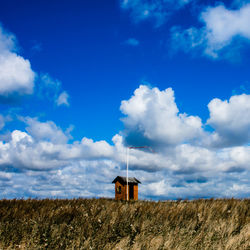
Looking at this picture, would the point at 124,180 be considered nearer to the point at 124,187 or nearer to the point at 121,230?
the point at 124,187

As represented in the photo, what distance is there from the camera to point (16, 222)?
30.9ft

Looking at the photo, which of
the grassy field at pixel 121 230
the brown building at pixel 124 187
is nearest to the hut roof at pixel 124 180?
the brown building at pixel 124 187

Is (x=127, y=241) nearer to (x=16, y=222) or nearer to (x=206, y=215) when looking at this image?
(x=16, y=222)

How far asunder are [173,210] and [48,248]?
5767 mm

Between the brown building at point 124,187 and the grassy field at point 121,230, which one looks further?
the brown building at point 124,187

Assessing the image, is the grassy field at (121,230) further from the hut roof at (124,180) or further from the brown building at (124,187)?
the brown building at (124,187)

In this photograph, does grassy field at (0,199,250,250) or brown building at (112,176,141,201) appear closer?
grassy field at (0,199,250,250)

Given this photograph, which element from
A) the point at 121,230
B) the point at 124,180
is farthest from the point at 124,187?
the point at 121,230

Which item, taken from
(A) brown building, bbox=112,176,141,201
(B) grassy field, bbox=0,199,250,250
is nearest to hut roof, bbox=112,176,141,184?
(A) brown building, bbox=112,176,141,201

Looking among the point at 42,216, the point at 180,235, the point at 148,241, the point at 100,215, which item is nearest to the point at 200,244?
the point at 180,235

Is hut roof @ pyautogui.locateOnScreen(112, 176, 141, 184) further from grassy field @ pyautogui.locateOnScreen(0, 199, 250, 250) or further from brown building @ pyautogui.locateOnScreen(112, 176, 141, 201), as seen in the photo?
grassy field @ pyautogui.locateOnScreen(0, 199, 250, 250)

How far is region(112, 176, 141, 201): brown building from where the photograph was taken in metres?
40.2

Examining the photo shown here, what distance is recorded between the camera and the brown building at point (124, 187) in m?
40.2

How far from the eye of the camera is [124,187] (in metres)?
40.2
